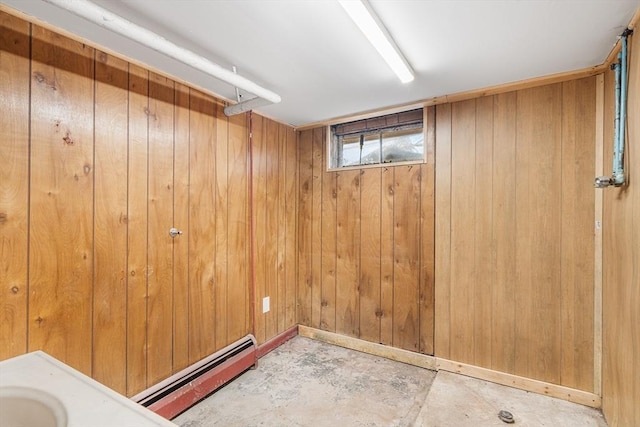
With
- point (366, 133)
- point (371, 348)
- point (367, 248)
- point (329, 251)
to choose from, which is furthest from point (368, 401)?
point (366, 133)

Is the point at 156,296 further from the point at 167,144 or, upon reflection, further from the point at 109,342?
the point at 167,144

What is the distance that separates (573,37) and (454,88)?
693mm

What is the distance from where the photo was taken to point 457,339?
7.48 feet

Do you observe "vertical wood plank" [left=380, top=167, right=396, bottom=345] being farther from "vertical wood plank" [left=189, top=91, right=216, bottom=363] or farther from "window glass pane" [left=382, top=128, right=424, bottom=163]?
"vertical wood plank" [left=189, top=91, right=216, bottom=363]

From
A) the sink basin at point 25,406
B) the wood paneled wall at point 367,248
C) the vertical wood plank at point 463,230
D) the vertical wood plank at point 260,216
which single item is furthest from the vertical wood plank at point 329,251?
the sink basin at point 25,406

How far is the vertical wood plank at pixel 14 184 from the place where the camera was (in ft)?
4.11

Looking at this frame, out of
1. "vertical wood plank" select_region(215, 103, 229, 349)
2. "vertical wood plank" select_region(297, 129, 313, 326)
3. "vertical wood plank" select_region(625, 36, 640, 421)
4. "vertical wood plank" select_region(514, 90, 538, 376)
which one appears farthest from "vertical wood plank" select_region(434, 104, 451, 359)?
"vertical wood plank" select_region(215, 103, 229, 349)

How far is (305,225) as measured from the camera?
304 cm

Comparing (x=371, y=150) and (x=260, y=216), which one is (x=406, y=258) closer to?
(x=371, y=150)

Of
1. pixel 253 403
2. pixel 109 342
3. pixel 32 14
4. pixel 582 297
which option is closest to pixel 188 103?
pixel 32 14

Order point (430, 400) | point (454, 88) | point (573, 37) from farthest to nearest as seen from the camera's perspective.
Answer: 1. point (454, 88)
2. point (430, 400)
3. point (573, 37)

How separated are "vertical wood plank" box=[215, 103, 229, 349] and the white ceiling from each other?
313 mm

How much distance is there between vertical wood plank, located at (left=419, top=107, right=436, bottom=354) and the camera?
2.38 meters

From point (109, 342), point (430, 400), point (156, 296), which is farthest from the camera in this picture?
point (430, 400)
